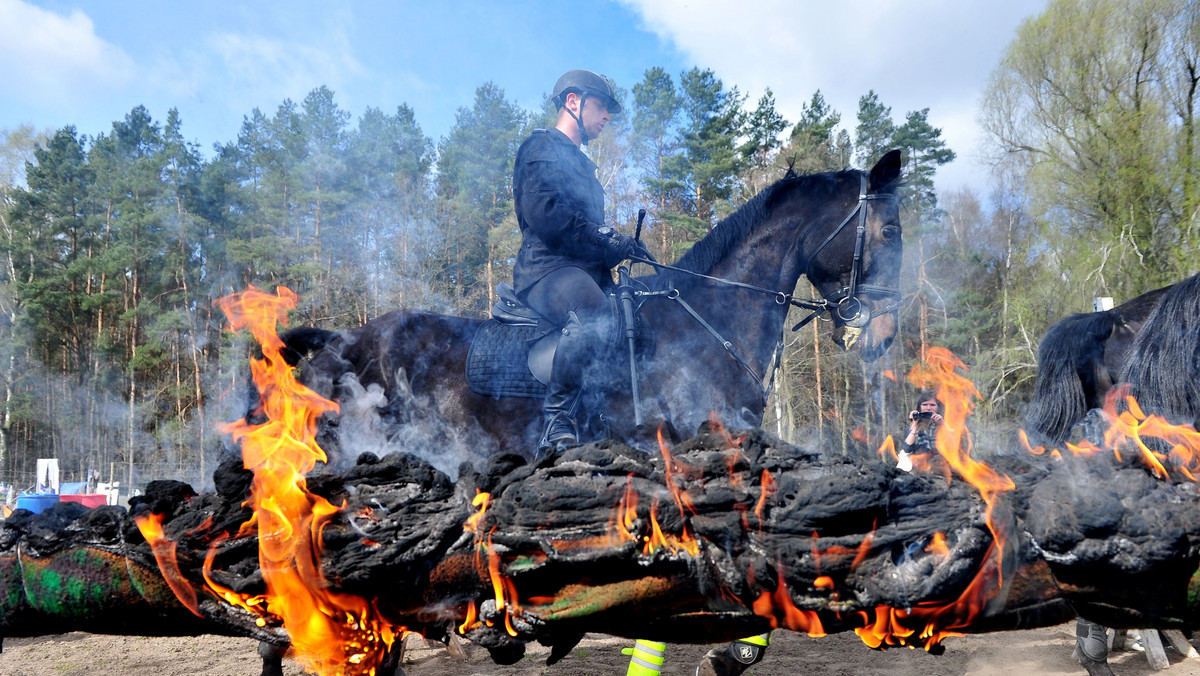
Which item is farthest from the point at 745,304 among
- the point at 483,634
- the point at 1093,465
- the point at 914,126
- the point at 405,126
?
the point at 914,126

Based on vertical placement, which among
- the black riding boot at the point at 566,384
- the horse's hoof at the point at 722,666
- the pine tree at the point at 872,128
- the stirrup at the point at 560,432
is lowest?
the horse's hoof at the point at 722,666

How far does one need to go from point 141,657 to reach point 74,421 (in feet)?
58.6

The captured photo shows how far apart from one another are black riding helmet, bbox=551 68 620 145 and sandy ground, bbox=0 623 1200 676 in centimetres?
426

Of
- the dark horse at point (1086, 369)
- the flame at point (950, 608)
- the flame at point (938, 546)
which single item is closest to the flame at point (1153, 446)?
the flame at point (950, 608)

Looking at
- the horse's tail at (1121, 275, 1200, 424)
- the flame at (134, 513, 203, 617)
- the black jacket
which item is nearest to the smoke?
the black jacket

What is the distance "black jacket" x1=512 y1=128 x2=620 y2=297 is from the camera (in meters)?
3.60

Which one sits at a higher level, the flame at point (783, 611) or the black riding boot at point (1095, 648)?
the flame at point (783, 611)

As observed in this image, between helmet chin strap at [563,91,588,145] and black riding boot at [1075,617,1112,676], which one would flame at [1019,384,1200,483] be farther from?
black riding boot at [1075,617,1112,676]

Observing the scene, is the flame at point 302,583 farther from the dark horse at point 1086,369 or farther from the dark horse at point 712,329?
the dark horse at point 1086,369

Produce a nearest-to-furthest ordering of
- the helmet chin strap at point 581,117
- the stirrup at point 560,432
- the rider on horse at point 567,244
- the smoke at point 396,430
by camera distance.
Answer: the stirrup at point 560,432 → the rider on horse at point 567,244 → the helmet chin strap at point 581,117 → the smoke at point 396,430

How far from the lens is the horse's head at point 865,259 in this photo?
413 cm

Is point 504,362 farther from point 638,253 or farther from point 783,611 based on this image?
point 783,611

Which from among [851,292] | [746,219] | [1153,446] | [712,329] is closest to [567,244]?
[712,329]

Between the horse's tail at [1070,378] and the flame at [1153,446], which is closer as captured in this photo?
the flame at [1153,446]
